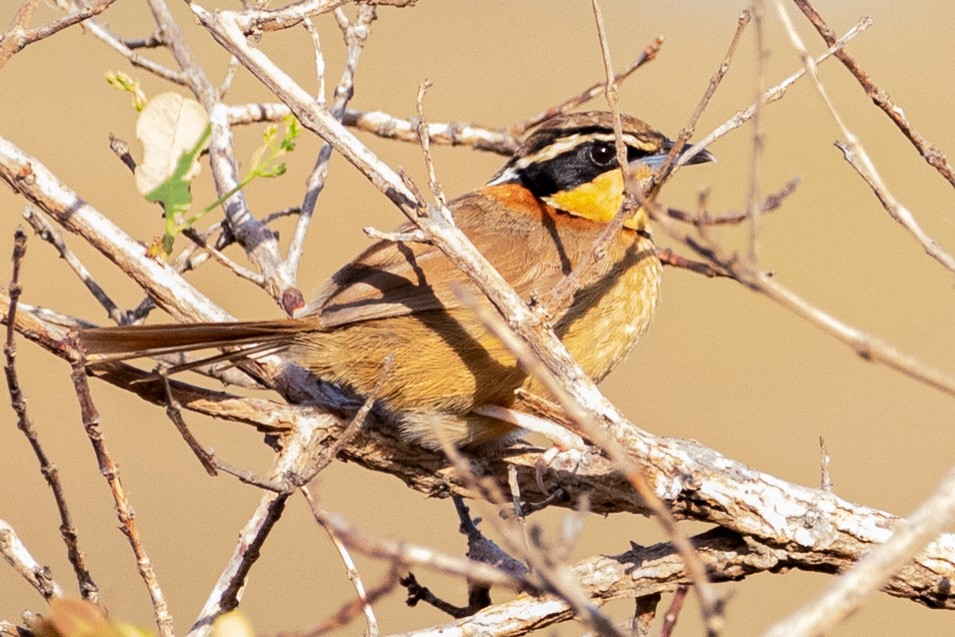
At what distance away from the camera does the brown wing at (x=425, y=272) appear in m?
3.96

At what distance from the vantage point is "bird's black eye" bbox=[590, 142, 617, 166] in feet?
15.2

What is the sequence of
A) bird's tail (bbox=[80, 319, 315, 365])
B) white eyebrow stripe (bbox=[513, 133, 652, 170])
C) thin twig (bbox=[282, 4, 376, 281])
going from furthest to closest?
white eyebrow stripe (bbox=[513, 133, 652, 170])
thin twig (bbox=[282, 4, 376, 281])
bird's tail (bbox=[80, 319, 315, 365])

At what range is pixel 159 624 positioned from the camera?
2.62 m

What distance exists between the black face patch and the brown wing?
0.27 meters

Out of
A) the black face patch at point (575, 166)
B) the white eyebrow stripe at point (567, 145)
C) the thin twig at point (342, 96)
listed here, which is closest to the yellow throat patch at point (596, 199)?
the black face patch at point (575, 166)

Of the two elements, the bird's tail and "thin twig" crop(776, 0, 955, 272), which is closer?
"thin twig" crop(776, 0, 955, 272)

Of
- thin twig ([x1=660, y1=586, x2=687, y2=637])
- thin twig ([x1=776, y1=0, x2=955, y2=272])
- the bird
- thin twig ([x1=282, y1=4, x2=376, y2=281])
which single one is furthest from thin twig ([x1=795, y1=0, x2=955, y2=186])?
thin twig ([x1=282, y1=4, x2=376, y2=281])

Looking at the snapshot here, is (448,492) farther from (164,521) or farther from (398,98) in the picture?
(398,98)

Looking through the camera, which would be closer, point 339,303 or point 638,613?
point 638,613

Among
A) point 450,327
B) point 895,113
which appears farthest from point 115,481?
point 895,113

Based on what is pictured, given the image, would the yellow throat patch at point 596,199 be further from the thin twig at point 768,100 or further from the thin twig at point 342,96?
the thin twig at point 768,100

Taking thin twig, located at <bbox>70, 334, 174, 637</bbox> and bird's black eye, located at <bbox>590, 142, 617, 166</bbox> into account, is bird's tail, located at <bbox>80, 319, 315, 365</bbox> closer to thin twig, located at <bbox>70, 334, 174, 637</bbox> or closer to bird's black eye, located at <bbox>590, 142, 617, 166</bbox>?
thin twig, located at <bbox>70, 334, 174, 637</bbox>

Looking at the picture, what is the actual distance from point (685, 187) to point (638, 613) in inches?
753

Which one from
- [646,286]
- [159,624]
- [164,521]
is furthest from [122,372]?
[164,521]
